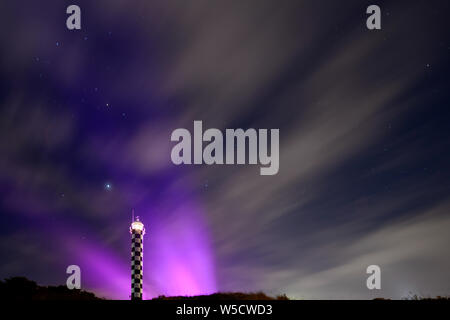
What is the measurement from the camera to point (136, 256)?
25406 mm

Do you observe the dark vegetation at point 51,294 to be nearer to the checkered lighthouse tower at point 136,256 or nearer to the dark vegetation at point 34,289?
the dark vegetation at point 34,289

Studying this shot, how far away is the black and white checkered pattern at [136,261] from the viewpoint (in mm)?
24734

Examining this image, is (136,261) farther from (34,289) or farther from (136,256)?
(34,289)

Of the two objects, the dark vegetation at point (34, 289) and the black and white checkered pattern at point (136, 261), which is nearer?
the dark vegetation at point (34, 289)

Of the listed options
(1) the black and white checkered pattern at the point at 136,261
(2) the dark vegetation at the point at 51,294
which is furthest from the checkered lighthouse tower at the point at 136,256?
(2) the dark vegetation at the point at 51,294

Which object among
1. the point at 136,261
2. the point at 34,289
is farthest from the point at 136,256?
the point at 34,289

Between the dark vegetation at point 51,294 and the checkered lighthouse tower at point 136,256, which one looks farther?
the checkered lighthouse tower at point 136,256

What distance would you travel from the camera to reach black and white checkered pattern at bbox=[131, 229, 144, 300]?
24.7 m

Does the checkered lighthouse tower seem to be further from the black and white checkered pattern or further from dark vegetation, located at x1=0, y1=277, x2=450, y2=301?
dark vegetation, located at x1=0, y1=277, x2=450, y2=301

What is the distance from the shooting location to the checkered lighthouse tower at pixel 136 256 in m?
24.8

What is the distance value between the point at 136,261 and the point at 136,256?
309 millimetres

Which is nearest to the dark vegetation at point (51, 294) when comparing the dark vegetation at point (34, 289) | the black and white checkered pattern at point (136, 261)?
the dark vegetation at point (34, 289)
